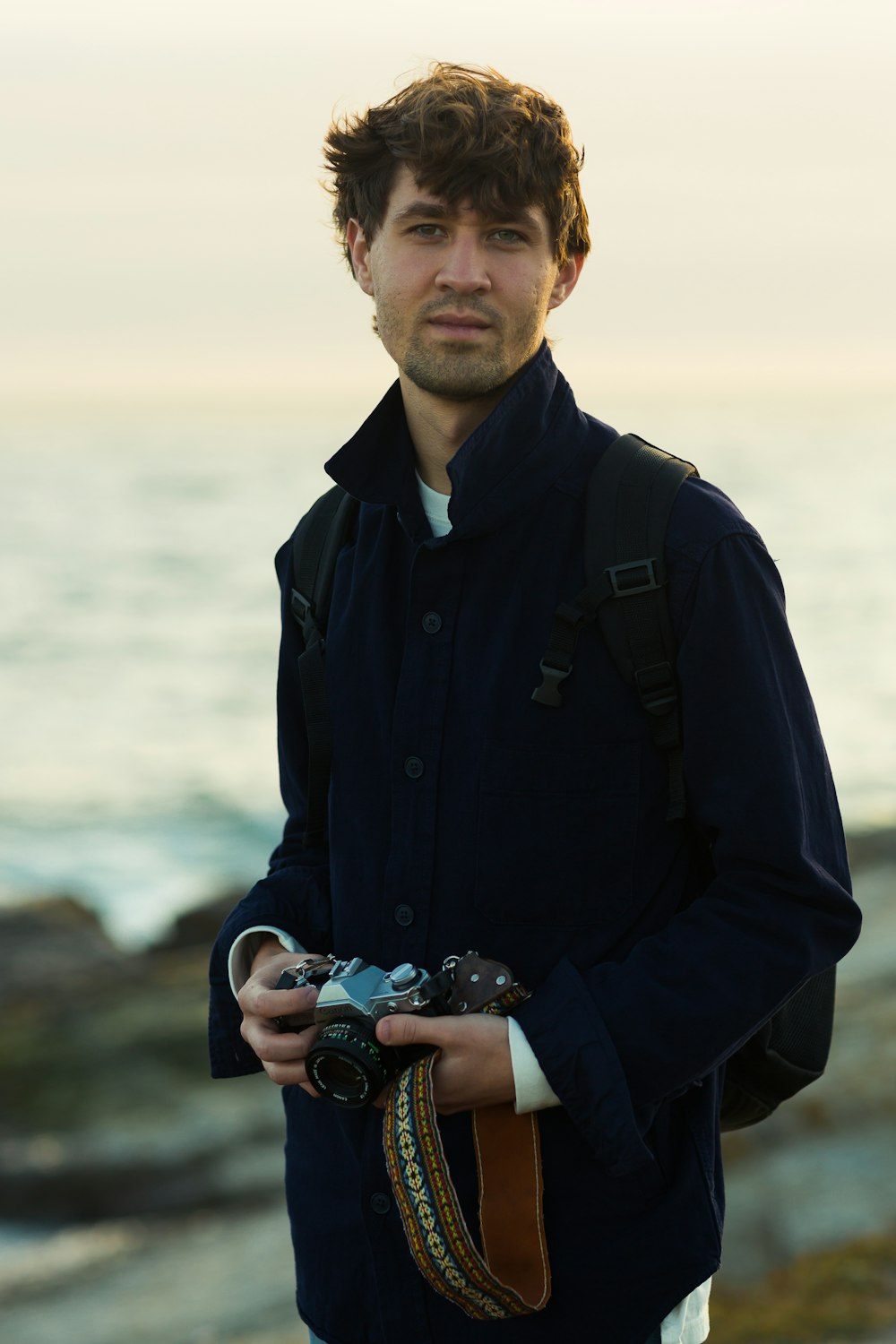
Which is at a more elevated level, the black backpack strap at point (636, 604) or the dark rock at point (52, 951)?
the black backpack strap at point (636, 604)

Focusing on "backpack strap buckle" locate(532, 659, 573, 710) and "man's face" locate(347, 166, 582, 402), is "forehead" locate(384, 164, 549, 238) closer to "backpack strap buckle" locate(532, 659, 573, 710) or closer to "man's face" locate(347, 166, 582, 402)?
"man's face" locate(347, 166, 582, 402)

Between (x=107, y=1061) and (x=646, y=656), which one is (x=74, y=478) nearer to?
(x=107, y=1061)

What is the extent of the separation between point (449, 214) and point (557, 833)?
1.08m

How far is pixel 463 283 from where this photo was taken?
2414 millimetres

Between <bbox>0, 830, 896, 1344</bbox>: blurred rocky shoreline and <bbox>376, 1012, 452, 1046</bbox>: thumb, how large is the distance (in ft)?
11.6

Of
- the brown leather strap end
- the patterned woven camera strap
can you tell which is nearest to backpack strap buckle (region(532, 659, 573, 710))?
the patterned woven camera strap

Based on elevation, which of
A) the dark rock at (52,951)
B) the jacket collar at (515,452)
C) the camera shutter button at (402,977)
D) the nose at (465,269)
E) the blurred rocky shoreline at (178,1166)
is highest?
the nose at (465,269)

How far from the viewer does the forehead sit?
2.48 metres

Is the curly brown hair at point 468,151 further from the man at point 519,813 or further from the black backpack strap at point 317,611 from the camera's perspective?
the black backpack strap at point 317,611

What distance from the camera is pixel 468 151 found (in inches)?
96.7

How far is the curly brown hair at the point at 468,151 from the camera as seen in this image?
2467mm

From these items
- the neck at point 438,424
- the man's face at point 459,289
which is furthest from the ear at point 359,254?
the neck at point 438,424

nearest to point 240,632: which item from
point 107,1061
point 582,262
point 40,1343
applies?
point 107,1061

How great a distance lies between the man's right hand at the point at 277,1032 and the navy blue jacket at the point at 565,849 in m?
0.19
